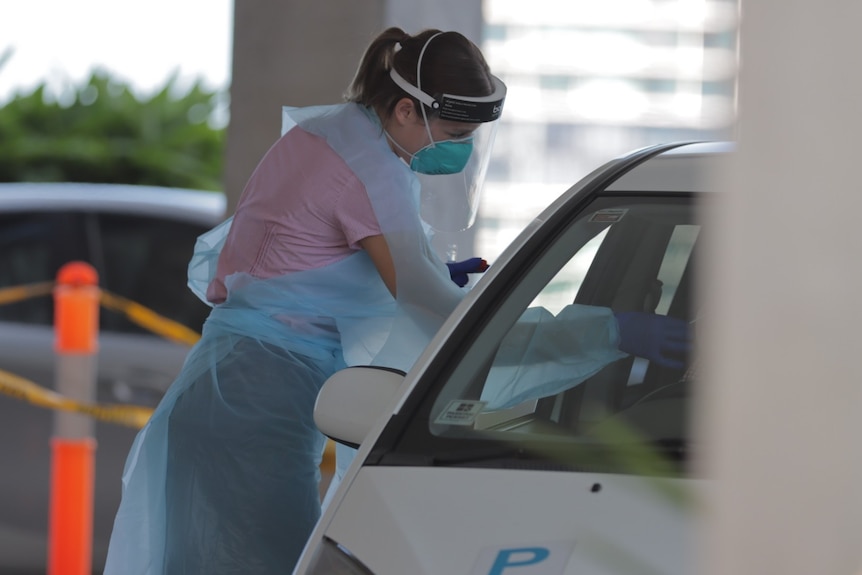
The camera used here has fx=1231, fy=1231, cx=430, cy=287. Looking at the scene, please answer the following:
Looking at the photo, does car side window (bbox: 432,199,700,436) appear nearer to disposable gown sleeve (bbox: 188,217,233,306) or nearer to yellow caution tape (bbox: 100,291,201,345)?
disposable gown sleeve (bbox: 188,217,233,306)

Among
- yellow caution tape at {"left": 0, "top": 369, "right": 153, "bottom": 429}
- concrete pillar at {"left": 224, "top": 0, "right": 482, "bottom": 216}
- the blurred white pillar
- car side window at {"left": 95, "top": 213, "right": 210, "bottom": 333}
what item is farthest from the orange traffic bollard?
the blurred white pillar

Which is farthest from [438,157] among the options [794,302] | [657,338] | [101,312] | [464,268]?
[101,312]

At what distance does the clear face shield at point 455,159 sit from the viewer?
8.44ft

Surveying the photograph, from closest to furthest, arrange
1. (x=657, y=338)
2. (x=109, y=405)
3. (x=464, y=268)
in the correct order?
(x=657, y=338)
(x=464, y=268)
(x=109, y=405)

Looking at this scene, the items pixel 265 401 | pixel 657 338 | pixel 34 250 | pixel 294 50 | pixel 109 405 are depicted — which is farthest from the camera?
pixel 34 250

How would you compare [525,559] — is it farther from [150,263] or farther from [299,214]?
[150,263]

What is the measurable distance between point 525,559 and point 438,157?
126cm

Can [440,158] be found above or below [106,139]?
above

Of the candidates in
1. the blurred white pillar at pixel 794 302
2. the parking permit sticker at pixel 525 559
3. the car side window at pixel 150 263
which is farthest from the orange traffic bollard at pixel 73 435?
the blurred white pillar at pixel 794 302

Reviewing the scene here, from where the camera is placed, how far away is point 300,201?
250 cm

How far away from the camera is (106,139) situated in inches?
627

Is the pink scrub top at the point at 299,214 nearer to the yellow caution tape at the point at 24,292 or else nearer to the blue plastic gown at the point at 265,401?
the blue plastic gown at the point at 265,401

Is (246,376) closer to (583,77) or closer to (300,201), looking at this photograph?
(300,201)

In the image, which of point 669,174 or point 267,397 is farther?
point 267,397
